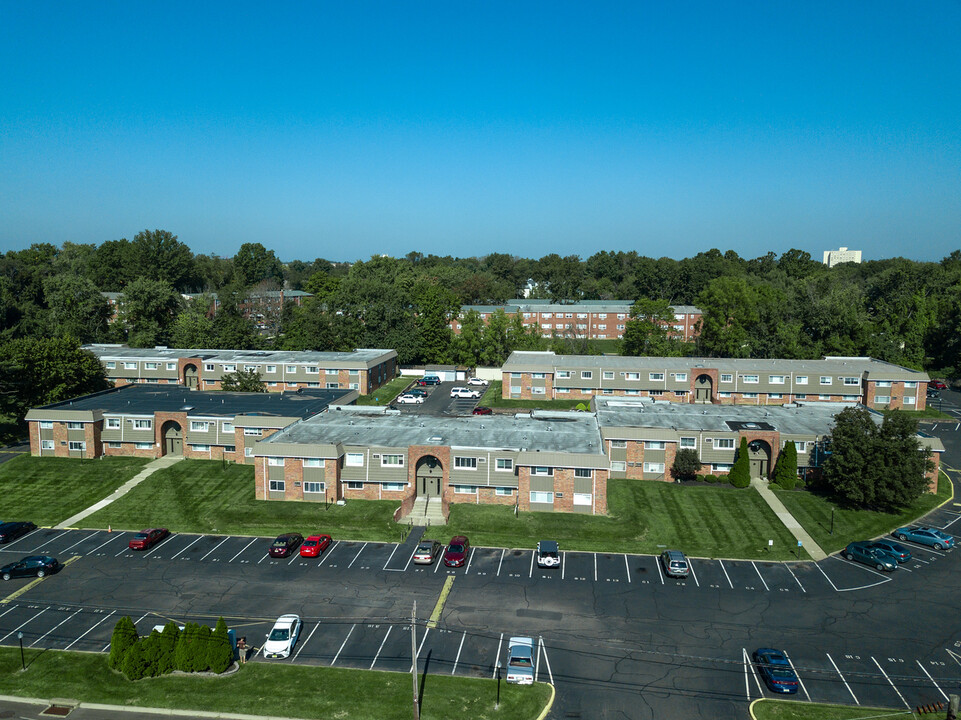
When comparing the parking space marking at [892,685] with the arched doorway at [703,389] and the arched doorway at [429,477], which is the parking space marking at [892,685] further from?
the arched doorway at [703,389]

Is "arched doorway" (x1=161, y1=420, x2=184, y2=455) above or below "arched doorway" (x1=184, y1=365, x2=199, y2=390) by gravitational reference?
below

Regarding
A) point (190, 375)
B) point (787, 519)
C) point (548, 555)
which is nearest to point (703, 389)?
point (787, 519)

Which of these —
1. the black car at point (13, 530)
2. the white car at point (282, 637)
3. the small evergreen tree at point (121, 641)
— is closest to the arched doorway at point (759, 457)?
the white car at point (282, 637)

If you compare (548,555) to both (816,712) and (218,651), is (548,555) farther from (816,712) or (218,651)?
(218,651)

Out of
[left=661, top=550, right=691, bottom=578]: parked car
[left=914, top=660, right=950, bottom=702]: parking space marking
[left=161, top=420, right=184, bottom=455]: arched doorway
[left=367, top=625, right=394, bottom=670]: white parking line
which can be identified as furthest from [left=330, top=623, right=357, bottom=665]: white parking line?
[left=161, top=420, right=184, bottom=455]: arched doorway

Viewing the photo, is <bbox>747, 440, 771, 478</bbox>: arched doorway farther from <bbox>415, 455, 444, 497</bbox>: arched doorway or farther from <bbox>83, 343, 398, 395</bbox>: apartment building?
<bbox>83, 343, 398, 395</bbox>: apartment building

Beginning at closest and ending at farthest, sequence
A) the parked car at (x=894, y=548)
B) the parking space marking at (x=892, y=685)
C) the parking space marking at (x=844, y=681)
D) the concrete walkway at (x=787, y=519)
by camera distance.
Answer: the parking space marking at (x=892, y=685), the parking space marking at (x=844, y=681), the parked car at (x=894, y=548), the concrete walkway at (x=787, y=519)

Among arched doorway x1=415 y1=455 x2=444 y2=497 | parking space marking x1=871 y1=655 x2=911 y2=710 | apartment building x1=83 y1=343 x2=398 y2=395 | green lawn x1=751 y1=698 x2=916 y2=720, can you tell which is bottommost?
→ green lawn x1=751 y1=698 x2=916 y2=720
